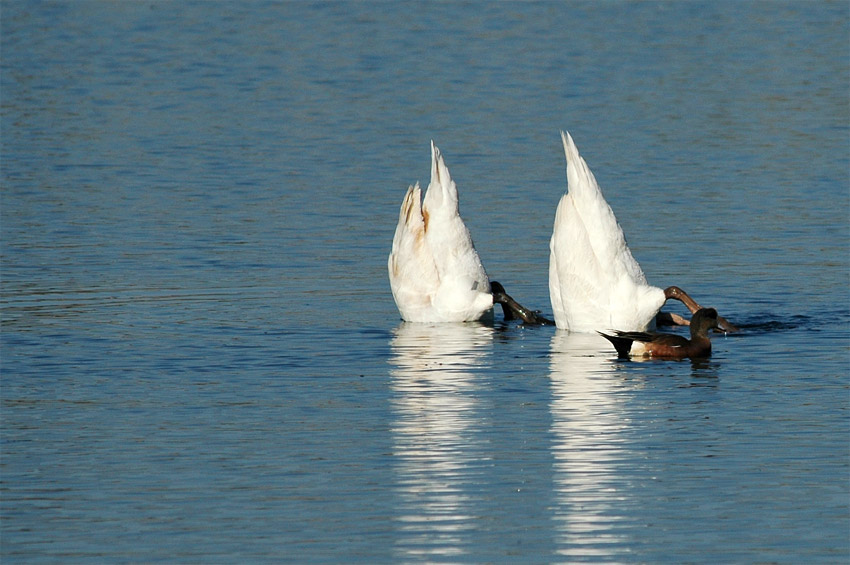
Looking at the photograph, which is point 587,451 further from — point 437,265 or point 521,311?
point 437,265

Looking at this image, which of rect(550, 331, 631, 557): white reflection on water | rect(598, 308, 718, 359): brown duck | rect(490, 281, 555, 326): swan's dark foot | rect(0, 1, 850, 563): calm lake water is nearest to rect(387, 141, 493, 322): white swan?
rect(490, 281, 555, 326): swan's dark foot

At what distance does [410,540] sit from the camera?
901cm

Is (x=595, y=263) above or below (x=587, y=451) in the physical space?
above

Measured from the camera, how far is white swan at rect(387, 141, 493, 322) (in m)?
16.0

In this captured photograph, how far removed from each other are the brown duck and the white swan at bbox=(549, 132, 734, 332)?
78 cm

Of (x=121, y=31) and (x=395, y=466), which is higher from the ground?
(x=121, y=31)

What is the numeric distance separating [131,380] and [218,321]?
8.10ft

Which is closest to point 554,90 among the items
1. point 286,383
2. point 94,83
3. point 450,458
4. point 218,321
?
point 94,83

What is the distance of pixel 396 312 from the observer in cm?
1639

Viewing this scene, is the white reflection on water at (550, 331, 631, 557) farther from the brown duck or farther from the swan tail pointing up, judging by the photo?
the swan tail pointing up

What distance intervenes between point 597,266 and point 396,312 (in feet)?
7.85

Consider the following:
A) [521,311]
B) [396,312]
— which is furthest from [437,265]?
[521,311]

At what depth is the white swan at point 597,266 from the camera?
14789 mm

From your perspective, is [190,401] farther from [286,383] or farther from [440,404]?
[440,404]
